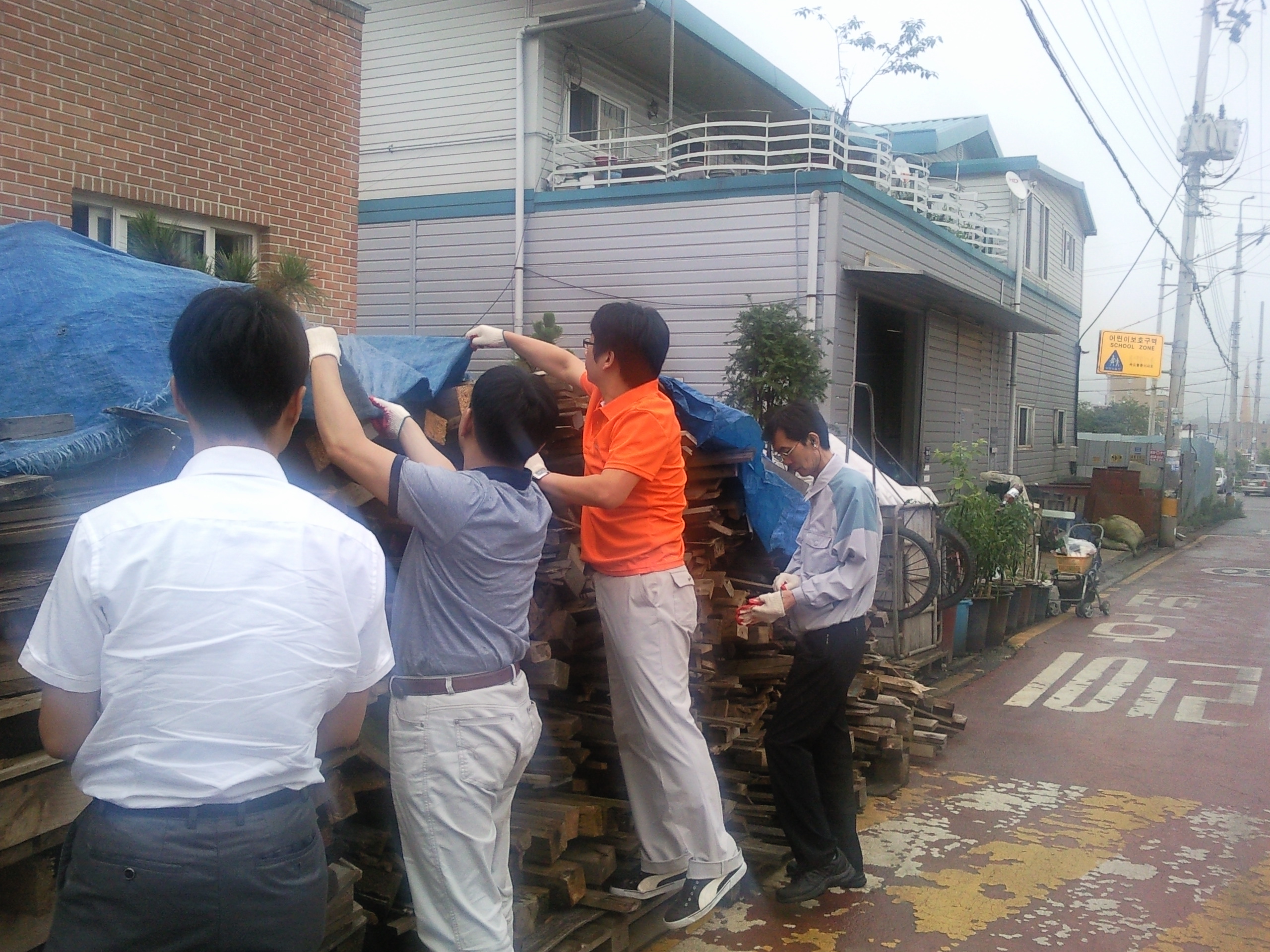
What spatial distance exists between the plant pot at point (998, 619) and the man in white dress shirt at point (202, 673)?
31.8 ft

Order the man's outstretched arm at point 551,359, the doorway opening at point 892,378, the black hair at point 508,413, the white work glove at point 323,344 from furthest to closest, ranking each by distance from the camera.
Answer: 1. the doorway opening at point 892,378
2. the man's outstretched arm at point 551,359
3. the black hair at point 508,413
4. the white work glove at point 323,344

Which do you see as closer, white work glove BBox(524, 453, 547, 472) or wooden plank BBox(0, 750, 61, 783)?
wooden plank BBox(0, 750, 61, 783)

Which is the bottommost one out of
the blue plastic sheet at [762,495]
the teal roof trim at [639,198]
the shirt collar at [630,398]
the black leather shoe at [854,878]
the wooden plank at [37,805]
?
the black leather shoe at [854,878]

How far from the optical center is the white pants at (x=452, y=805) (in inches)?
111

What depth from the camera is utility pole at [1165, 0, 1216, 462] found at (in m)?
23.4

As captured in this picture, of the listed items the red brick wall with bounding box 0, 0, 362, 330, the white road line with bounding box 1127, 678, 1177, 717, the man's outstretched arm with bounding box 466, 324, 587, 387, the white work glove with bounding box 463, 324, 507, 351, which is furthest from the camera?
the white road line with bounding box 1127, 678, 1177, 717

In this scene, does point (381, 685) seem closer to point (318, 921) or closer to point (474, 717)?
point (474, 717)

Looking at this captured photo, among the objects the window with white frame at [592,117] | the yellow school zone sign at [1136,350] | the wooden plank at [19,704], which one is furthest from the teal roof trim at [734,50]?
the yellow school zone sign at [1136,350]

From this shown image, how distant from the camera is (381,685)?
3416 millimetres

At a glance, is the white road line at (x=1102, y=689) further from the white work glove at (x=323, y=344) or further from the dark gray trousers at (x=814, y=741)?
the white work glove at (x=323, y=344)

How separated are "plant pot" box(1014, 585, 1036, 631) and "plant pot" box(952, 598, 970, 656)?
5.30ft

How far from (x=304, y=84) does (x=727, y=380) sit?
5.82m

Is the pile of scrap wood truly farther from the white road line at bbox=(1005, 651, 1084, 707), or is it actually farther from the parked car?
the parked car

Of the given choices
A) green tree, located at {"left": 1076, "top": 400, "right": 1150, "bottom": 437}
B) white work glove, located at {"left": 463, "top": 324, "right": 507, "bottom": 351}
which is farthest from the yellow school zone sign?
white work glove, located at {"left": 463, "top": 324, "right": 507, "bottom": 351}
